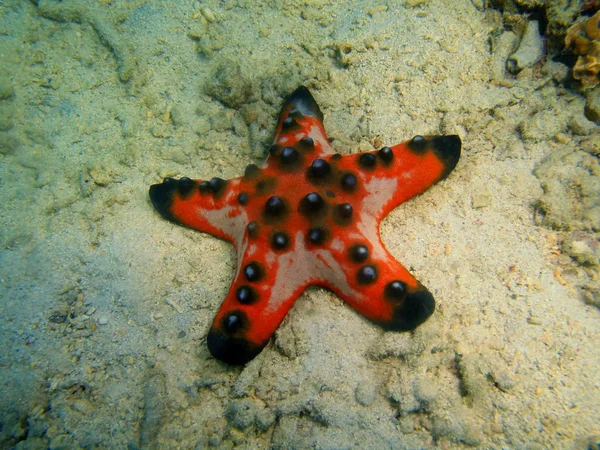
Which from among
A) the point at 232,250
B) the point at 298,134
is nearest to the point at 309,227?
the point at 232,250

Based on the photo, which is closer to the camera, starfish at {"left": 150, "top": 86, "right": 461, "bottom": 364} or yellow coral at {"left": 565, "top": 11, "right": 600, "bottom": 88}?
starfish at {"left": 150, "top": 86, "right": 461, "bottom": 364}

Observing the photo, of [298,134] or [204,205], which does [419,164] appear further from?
[204,205]

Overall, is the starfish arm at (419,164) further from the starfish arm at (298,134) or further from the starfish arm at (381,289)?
the starfish arm at (298,134)

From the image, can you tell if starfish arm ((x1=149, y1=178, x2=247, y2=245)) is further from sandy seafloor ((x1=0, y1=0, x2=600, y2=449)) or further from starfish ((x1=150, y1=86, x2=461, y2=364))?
sandy seafloor ((x1=0, y1=0, x2=600, y2=449))

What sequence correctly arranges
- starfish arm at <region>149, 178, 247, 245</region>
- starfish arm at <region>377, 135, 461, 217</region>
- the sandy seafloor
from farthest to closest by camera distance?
1. starfish arm at <region>149, 178, 247, 245</region>
2. starfish arm at <region>377, 135, 461, 217</region>
3. the sandy seafloor

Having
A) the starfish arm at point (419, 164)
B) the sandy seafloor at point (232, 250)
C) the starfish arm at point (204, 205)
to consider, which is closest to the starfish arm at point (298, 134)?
the sandy seafloor at point (232, 250)

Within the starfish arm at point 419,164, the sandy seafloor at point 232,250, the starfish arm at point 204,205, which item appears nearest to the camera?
the sandy seafloor at point 232,250

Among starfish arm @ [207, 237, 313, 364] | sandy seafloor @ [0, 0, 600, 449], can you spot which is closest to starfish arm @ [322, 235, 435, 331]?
sandy seafloor @ [0, 0, 600, 449]
